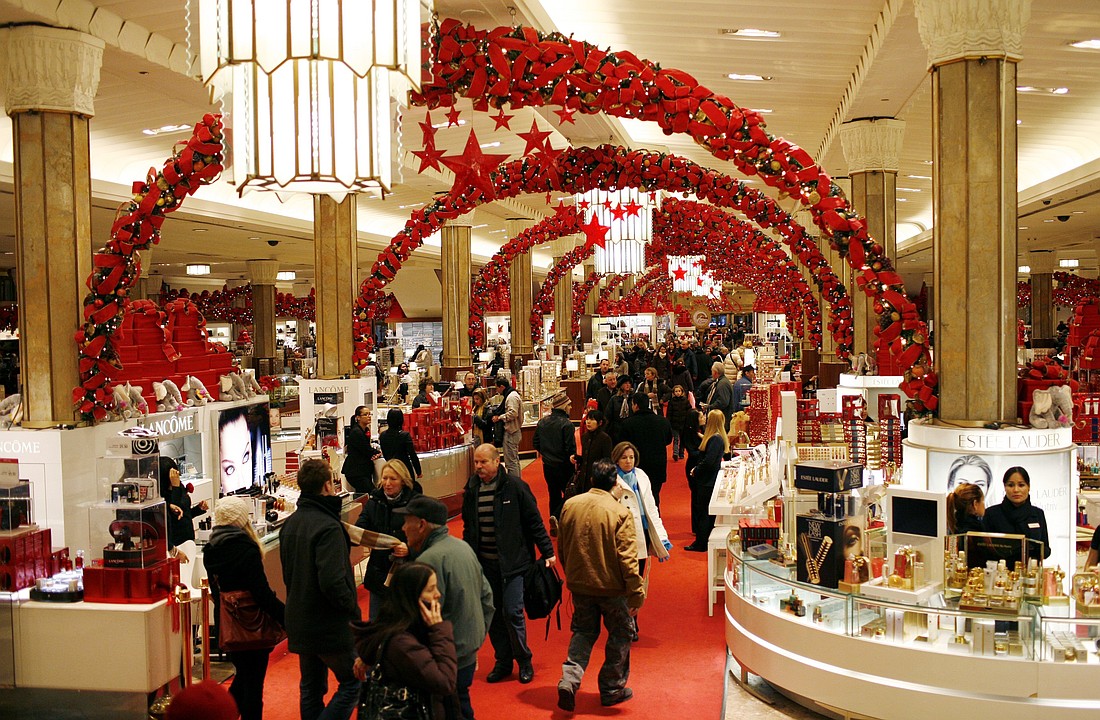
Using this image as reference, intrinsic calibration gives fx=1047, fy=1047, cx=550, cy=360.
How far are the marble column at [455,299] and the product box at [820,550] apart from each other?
15628 millimetres

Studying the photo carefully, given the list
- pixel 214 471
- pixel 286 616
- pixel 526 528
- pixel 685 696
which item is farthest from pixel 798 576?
pixel 214 471

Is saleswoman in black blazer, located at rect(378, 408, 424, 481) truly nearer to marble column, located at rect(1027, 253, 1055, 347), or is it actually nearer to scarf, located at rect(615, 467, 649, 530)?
scarf, located at rect(615, 467, 649, 530)

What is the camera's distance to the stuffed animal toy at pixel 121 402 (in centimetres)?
823

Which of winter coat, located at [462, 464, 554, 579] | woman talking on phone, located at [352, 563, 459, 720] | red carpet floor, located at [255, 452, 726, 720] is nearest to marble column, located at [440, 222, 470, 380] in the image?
red carpet floor, located at [255, 452, 726, 720]

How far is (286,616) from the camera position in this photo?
455 cm

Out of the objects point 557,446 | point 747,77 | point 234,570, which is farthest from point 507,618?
point 747,77

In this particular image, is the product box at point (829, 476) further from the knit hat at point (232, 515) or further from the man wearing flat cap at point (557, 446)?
the man wearing flat cap at point (557, 446)

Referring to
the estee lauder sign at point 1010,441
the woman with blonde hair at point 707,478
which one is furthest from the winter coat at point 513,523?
the woman with blonde hair at point 707,478

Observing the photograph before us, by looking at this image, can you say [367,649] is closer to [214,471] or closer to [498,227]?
[214,471]

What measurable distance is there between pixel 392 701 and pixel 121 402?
19.3 ft

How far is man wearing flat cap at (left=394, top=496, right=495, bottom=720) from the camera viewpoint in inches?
167

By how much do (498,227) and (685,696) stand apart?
24.0 meters

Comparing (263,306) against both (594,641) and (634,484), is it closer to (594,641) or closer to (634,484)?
(634,484)

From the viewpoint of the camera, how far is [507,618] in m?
5.79
